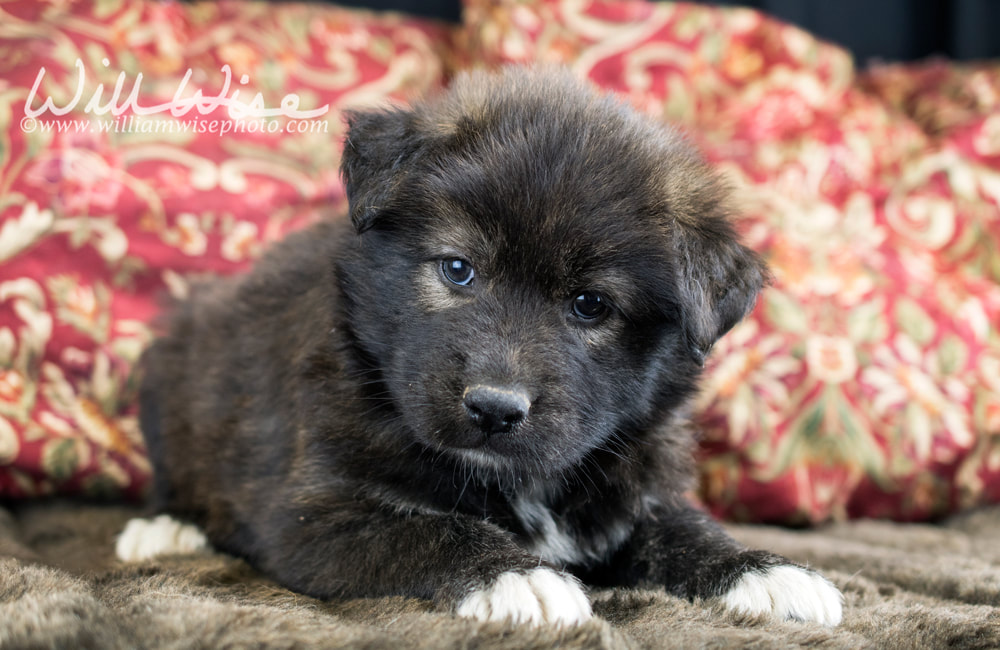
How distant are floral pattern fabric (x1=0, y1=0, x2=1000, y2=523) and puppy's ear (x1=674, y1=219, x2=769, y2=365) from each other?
2.43ft

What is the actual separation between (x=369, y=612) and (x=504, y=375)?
0.64 meters

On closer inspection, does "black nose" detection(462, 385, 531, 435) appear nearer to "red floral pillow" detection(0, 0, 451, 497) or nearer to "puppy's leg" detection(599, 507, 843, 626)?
"puppy's leg" detection(599, 507, 843, 626)

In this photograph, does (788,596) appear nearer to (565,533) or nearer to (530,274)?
(565,533)

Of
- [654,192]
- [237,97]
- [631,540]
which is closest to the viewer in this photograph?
[654,192]

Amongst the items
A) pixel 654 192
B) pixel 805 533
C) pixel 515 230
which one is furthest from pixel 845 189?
pixel 515 230

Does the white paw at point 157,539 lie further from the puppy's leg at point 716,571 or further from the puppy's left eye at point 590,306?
the puppy's left eye at point 590,306

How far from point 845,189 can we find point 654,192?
7.28 ft

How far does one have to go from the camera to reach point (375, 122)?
2.41 metres

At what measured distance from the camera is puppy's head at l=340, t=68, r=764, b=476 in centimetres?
209

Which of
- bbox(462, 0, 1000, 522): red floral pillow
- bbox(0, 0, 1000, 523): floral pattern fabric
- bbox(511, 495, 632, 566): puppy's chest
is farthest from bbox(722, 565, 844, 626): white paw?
bbox(462, 0, 1000, 522): red floral pillow

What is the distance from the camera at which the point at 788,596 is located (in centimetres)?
210

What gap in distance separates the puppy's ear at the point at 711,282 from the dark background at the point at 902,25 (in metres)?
3.31

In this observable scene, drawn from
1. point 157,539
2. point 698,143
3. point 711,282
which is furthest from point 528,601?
point 698,143

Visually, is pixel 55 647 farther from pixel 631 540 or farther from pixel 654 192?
pixel 654 192
